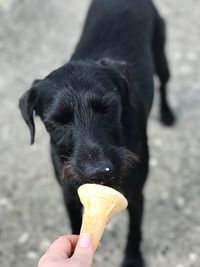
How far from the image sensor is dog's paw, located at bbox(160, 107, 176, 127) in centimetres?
Result: 575

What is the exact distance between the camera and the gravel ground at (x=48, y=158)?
4.77m

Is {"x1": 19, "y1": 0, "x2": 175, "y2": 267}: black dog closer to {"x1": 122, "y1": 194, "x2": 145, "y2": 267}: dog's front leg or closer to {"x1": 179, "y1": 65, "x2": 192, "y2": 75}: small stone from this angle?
{"x1": 122, "y1": 194, "x2": 145, "y2": 267}: dog's front leg

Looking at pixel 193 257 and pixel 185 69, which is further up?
pixel 185 69

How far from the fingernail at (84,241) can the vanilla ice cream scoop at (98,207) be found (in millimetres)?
78

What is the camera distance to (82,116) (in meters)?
3.55

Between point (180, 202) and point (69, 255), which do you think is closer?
point (69, 255)

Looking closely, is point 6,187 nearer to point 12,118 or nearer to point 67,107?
point 12,118

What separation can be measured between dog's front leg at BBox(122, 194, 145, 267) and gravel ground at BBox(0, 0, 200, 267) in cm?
12

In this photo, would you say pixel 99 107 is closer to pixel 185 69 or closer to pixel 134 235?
pixel 134 235

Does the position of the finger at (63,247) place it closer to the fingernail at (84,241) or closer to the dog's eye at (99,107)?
the fingernail at (84,241)

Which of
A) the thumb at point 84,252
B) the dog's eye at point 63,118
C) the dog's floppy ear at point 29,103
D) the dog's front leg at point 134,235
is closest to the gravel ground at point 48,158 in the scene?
the dog's front leg at point 134,235

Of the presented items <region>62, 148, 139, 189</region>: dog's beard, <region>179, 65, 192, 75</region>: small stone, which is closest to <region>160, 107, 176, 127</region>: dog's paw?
<region>179, 65, 192, 75</region>: small stone

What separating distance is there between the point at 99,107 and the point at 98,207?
0.85 metres

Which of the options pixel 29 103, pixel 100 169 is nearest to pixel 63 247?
pixel 100 169
